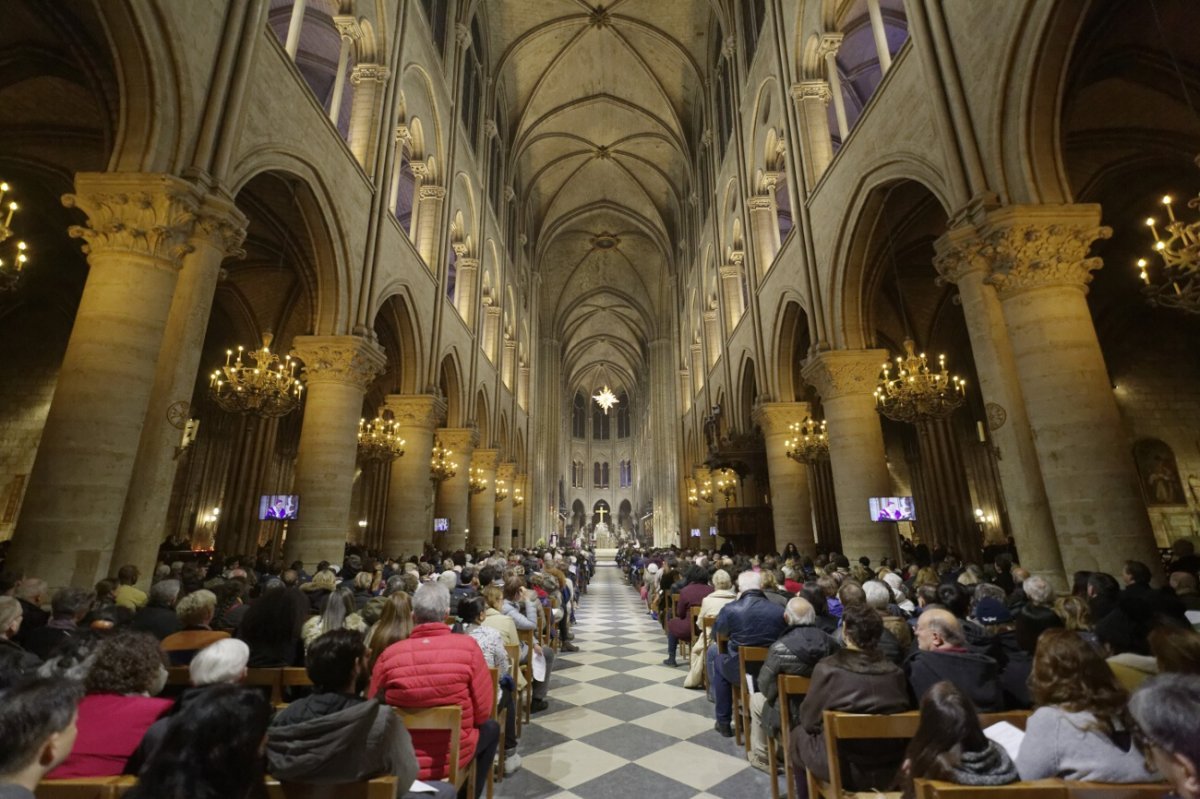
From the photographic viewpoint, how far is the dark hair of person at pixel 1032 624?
10.5 feet

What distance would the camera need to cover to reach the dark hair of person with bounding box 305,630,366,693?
1938 mm

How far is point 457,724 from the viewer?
8.11 ft

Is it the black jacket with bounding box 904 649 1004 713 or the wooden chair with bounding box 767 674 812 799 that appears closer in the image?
the black jacket with bounding box 904 649 1004 713

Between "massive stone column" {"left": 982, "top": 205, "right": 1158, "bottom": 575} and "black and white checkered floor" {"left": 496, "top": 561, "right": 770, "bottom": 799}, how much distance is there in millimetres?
3772

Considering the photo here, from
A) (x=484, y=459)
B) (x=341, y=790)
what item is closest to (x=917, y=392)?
(x=341, y=790)

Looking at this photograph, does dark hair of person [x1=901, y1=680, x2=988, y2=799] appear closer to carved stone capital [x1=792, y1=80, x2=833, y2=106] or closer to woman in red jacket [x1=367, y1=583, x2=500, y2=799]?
woman in red jacket [x1=367, y1=583, x2=500, y2=799]

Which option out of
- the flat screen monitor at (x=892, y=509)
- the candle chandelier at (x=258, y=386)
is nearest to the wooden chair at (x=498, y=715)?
the candle chandelier at (x=258, y=386)

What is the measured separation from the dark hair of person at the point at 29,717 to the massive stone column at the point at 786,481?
41.2 feet

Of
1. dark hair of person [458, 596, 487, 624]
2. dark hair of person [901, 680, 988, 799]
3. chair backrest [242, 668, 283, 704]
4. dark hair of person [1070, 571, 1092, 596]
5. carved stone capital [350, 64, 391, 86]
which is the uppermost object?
carved stone capital [350, 64, 391, 86]

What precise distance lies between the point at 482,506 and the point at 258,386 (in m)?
10.9

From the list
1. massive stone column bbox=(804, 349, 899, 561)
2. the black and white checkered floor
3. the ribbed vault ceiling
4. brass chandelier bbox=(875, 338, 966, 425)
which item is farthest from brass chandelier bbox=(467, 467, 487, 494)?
the ribbed vault ceiling

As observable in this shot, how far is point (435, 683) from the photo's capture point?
2672 mm

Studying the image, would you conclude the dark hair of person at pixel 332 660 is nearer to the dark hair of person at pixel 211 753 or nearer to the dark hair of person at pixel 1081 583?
the dark hair of person at pixel 211 753

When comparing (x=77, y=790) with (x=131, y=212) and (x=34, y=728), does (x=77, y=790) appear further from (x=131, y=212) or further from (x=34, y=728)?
(x=131, y=212)
